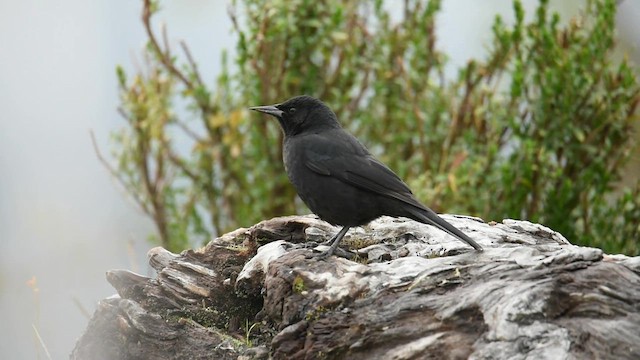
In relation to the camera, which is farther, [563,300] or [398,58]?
[398,58]

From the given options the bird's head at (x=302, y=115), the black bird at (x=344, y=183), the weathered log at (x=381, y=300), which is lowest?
the weathered log at (x=381, y=300)

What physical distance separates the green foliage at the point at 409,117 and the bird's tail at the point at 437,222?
8.00ft

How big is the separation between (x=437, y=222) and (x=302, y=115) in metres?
1.33

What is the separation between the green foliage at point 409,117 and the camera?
7.31m

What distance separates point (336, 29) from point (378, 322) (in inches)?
177

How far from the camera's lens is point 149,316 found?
4547mm

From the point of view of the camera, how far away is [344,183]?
509 cm

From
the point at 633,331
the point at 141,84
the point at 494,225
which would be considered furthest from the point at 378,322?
the point at 141,84

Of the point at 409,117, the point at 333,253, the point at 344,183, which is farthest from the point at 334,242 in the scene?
the point at 409,117

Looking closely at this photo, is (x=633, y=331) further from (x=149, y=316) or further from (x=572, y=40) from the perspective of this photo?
(x=572, y=40)

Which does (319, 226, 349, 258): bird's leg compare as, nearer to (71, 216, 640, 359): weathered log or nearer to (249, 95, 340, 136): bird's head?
(71, 216, 640, 359): weathered log

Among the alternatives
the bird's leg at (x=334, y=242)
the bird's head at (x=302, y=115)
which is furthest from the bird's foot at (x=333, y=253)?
the bird's head at (x=302, y=115)

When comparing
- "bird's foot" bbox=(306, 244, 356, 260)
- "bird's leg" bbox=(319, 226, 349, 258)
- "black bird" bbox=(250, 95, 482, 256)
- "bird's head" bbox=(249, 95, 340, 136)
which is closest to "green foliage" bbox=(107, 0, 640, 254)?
"bird's head" bbox=(249, 95, 340, 136)

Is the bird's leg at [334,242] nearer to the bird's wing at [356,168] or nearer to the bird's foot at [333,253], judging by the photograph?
the bird's foot at [333,253]
